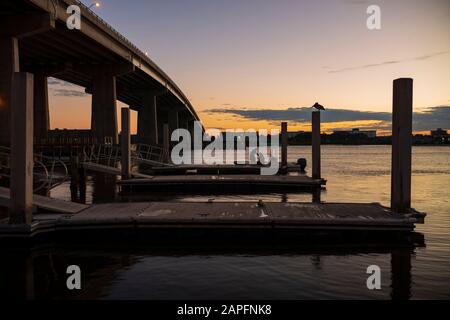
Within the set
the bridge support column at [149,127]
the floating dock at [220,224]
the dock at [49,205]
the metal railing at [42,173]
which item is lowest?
the floating dock at [220,224]

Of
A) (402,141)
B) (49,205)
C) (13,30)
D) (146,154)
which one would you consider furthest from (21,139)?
(146,154)

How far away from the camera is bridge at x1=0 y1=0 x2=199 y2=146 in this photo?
27734 mm

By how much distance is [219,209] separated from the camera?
1277cm

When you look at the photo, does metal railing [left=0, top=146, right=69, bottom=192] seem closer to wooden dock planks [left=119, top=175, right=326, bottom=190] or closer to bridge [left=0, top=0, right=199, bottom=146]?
wooden dock planks [left=119, top=175, right=326, bottom=190]

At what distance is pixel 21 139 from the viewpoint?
10.1 metres

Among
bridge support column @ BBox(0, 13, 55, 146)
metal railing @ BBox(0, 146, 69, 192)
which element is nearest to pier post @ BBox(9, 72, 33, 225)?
metal railing @ BBox(0, 146, 69, 192)

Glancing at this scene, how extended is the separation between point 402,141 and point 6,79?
24384 millimetres

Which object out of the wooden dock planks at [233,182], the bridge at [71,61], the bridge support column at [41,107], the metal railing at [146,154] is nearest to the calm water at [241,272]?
the wooden dock planks at [233,182]

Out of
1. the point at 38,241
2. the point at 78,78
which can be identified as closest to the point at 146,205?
the point at 38,241

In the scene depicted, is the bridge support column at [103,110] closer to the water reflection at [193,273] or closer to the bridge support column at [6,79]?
the bridge support column at [6,79]

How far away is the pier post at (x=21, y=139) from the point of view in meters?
9.98
